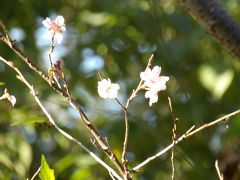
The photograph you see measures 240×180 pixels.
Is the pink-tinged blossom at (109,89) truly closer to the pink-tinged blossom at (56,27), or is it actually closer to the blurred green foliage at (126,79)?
the pink-tinged blossom at (56,27)

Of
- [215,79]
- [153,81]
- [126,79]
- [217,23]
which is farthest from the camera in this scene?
[126,79]

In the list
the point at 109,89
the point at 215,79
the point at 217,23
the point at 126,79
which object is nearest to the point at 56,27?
the point at 109,89

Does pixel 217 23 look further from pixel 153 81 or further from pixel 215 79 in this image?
pixel 215 79

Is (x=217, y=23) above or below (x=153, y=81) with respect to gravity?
above

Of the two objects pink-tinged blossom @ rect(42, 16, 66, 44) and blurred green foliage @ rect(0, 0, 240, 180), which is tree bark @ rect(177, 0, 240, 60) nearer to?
pink-tinged blossom @ rect(42, 16, 66, 44)

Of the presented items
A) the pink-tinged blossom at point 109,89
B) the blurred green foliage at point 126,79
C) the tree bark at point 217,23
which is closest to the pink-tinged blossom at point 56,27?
the pink-tinged blossom at point 109,89

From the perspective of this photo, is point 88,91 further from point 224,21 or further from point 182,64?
point 224,21

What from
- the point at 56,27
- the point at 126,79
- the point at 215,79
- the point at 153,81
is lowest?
the point at 153,81
